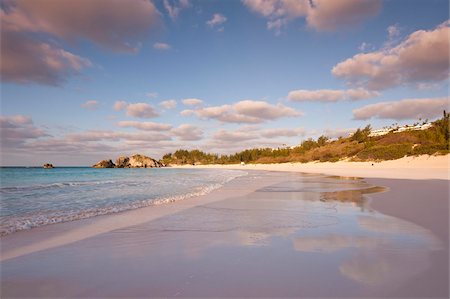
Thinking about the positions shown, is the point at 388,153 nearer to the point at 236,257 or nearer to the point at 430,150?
the point at 430,150

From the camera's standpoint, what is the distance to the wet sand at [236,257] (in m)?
3.38

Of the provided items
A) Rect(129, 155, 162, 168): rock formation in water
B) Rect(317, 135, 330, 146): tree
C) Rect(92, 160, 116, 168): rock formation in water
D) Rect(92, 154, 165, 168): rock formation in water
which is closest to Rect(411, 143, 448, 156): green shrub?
Rect(317, 135, 330, 146): tree

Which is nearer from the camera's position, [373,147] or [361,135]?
[373,147]

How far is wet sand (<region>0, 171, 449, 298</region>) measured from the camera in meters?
3.38

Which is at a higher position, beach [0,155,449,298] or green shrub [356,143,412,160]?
green shrub [356,143,412,160]

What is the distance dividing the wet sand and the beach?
0.01 meters

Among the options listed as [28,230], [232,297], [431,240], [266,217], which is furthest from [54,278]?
[431,240]

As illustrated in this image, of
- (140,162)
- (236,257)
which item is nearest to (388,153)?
(236,257)

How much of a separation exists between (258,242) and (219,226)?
5.68 ft

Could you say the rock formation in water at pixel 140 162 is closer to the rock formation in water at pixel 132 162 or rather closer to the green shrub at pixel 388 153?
the rock formation in water at pixel 132 162

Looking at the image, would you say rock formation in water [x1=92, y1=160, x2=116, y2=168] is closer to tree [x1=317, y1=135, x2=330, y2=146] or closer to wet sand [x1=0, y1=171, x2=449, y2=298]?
tree [x1=317, y1=135, x2=330, y2=146]

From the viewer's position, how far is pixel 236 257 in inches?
177

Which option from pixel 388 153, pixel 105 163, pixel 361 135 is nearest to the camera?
pixel 388 153

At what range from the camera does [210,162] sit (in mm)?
168125
